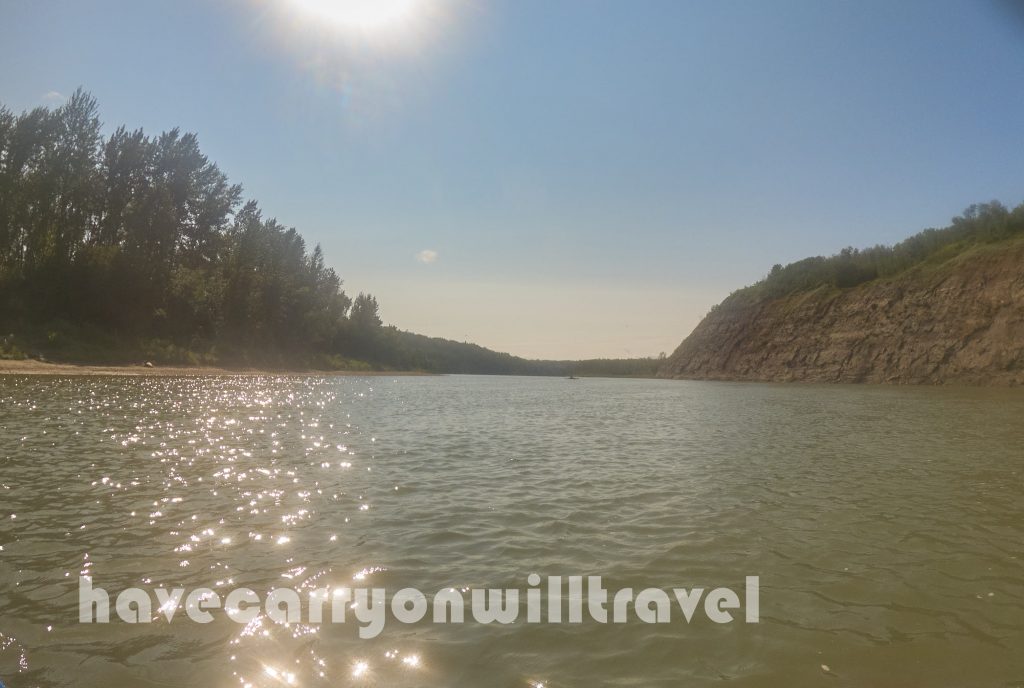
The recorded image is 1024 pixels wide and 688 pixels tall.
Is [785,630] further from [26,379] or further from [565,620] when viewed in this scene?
[26,379]

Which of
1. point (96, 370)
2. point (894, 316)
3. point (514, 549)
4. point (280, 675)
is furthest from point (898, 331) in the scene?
point (96, 370)

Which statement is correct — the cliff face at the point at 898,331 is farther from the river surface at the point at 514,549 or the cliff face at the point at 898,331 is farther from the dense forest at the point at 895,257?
the river surface at the point at 514,549

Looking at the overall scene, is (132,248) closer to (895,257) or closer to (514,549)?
(514,549)

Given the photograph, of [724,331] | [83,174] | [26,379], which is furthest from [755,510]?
[724,331]

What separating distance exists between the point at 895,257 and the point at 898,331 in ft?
53.1

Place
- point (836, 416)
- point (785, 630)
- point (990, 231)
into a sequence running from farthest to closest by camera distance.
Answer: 1. point (990, 231)
2. point (836, 416)
3. point (785, 630)

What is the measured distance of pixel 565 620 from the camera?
511 centimetres

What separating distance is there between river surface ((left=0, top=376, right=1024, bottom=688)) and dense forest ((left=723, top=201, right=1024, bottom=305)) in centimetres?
5967

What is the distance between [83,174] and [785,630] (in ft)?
217

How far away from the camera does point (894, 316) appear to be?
62312 mm

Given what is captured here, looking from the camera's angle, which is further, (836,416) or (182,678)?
(836,416)

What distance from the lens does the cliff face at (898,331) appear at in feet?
165

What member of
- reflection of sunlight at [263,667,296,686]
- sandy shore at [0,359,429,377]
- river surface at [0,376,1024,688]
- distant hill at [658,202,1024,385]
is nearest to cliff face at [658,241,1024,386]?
distant hill at [658,202,1024,385]

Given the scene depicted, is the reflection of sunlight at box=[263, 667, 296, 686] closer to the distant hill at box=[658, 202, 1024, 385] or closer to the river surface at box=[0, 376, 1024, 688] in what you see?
Answer: the river surface at box=[0, 376, 1024, 688]
